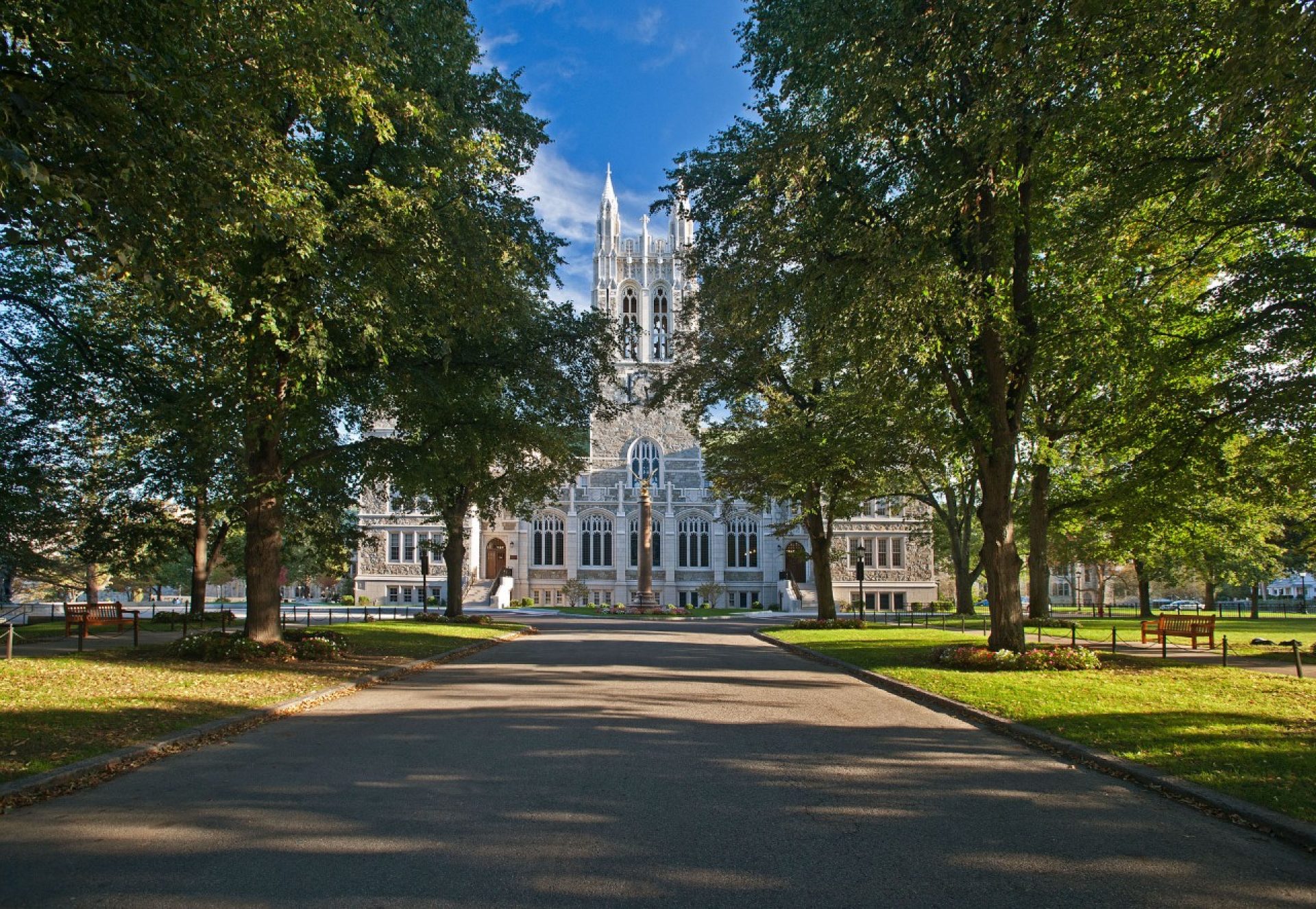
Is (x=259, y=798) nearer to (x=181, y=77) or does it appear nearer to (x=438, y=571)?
(x=181, y=77)

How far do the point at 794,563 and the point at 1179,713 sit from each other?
53558 millimetres

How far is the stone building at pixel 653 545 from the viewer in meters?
58.8

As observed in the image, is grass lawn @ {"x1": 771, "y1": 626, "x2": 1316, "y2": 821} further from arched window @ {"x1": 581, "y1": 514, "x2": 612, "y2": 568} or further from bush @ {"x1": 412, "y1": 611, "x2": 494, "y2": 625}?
arched window @ {"x1": 581, "y1": 514, "x2": 612, "y2": 568}

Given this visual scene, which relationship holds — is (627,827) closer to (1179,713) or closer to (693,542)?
(1179,713)

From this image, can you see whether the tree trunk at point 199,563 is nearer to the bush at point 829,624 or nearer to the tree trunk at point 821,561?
the bush at point 829,624

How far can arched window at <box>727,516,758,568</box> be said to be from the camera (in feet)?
206

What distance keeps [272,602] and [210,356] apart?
17.1ft

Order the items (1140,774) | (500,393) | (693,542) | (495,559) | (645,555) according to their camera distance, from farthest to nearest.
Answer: (495,559)
(693,542)
(645,555)
(500,393)
(1140,774)

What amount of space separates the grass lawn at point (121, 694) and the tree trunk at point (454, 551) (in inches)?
528

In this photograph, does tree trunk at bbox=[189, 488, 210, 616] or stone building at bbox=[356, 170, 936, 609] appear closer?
tree trunk at bbox=[189, 488, 210, 616]

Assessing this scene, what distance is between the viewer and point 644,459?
2611 inches

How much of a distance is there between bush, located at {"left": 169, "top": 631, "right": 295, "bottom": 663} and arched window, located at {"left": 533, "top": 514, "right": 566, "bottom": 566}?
153ft

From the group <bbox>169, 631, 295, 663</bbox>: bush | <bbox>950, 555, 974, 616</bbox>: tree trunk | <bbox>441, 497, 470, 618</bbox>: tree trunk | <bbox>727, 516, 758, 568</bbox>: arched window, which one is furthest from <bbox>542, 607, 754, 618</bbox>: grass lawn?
<bbox>169, 631, 295, 663</bbox>: bush

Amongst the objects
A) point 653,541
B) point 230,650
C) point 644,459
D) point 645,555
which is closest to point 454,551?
point 645,555
